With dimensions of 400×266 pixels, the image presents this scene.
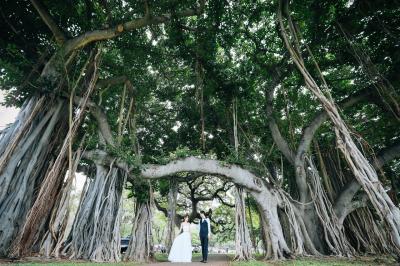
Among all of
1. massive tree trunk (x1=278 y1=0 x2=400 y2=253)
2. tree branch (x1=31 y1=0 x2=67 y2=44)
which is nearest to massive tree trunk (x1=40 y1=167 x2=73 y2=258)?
tree branch (x1=31 y1=0 x2=67 y2=44)

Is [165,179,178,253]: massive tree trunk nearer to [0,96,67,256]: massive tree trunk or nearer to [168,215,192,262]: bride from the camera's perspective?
[168,215,192,262]: bride

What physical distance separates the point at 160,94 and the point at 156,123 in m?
0.95

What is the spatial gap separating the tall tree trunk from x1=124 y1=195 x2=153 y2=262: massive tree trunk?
1.85 feet

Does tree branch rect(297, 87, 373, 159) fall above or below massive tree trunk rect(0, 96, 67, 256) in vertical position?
above

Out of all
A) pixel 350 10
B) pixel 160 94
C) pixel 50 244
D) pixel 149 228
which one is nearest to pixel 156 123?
pixel 160 94

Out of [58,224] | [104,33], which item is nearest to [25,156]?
[58,224]

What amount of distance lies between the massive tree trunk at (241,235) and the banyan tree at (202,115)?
26 millimetres

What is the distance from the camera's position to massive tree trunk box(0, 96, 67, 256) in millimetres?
4113

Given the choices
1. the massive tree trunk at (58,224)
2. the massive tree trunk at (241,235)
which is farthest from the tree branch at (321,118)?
the massive tree trunk at (58,224)

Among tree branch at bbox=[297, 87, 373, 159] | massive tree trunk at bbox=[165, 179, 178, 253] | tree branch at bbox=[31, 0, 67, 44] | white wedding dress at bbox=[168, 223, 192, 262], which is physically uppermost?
tree branch at bbox=[31, 0, 67, 44]

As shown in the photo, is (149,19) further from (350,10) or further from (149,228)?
(149,228)

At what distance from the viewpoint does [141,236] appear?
5824 millimetres

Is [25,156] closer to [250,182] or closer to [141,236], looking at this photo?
[141,236]

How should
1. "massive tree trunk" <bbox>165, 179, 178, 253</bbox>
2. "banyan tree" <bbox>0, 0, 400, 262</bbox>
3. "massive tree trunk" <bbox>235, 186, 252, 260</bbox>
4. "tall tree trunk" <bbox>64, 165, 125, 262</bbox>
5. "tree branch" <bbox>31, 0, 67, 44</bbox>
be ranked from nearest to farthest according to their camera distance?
"banyan tree" <bbox>0, 0, 400, 262</bbox>, "tree branch" <bbox>31, 0, 67, 44</bbox>, "tall tree trunk" <bbox>64, 165, 125, 262</bbox>, "massive tree trunk" <bbox>235, 186, 252, 260</bbox>, "massive tree trunk" <bbox>165, 179, 178, 253</bbox>
